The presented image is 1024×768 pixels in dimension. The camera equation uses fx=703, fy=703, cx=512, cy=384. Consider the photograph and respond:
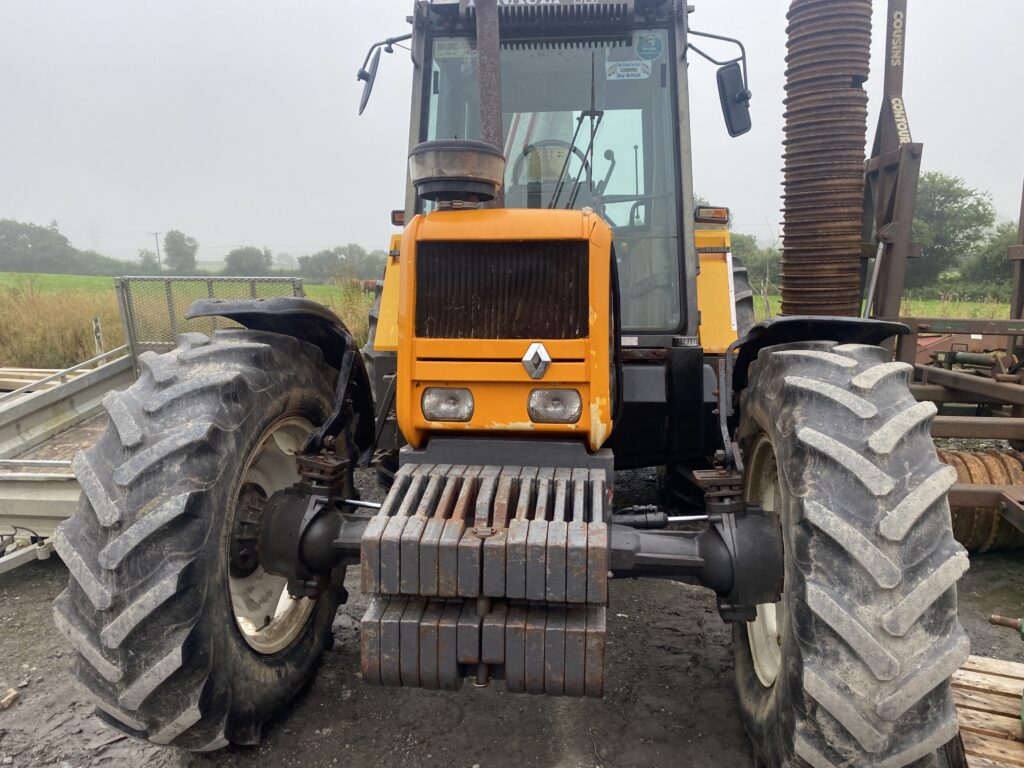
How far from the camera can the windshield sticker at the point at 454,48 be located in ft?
11.2

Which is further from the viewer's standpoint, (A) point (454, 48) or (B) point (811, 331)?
(A) point (454, 48)

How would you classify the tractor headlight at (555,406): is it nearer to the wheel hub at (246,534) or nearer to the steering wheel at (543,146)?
the wheel hub at (246,534)

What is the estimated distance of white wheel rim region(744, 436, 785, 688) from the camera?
2527 millimetres

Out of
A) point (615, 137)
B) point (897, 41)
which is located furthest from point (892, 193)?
point (615, 137)

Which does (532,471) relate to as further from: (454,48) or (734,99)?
(734,99)

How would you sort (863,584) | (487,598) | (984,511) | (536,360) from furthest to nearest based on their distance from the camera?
(984,511), (536,360), (487,598), (863,584)

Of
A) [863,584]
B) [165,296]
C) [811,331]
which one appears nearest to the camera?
[863,584]

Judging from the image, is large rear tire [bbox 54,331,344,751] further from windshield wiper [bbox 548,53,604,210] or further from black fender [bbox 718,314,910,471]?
black fender [bbox 718,314,910,471]

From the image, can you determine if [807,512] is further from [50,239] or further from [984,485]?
[50,239]

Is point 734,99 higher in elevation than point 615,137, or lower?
higher

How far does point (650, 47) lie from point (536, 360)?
188 centimetres

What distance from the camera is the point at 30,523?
12.7ft

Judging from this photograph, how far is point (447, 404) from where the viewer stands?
97.7 inches

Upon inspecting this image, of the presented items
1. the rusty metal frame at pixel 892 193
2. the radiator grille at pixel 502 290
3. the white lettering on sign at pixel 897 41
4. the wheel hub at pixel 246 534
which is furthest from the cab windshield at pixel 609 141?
the white lettering on sign at pixel 897 41
